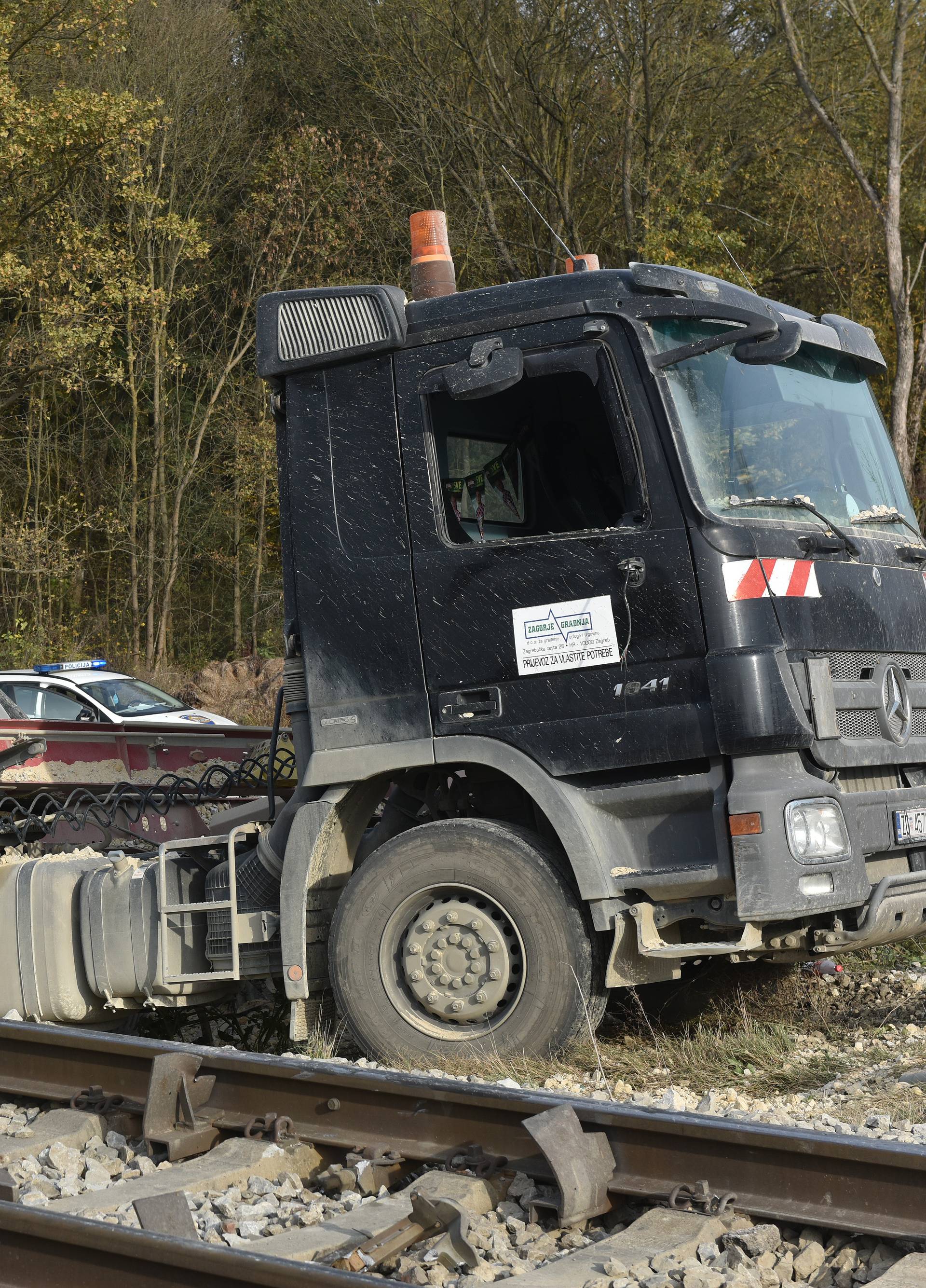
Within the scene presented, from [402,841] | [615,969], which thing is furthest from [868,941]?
[402,841]

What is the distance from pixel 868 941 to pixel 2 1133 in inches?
127

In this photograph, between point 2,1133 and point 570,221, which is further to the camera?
point 570,221

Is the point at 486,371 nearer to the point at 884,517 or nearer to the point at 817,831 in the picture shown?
the point at 884,517

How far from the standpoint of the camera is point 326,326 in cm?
598

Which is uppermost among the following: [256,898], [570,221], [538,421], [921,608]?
[570,221]

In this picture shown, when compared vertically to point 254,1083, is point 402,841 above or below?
above

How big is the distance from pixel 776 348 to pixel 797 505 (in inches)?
25.3

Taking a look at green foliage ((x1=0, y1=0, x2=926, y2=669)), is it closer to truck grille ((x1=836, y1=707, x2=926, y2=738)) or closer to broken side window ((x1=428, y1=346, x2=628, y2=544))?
broken side window ((x1=428, y1=346, x2=628, y2=544))

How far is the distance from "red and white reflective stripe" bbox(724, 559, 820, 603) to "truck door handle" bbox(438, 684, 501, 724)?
1051 millimetres

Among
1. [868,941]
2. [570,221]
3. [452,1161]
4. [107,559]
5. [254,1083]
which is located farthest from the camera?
[107,559]

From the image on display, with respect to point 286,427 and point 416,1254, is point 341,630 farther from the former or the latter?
point 416,1254

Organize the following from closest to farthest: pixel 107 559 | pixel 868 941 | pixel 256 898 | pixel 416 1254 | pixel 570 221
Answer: pixel 416 1254
pixel 868 941
pixel 256 898
pixel 570 221
pixel 107 559

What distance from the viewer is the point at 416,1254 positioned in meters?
3.39

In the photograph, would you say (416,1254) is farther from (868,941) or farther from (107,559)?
(107,559)
